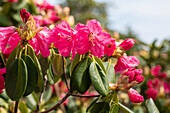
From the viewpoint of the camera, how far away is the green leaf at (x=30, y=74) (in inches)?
28.5

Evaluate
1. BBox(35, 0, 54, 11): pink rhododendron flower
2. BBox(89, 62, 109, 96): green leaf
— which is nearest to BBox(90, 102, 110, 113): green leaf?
BBox(89, 62, 109, 96): green leaf

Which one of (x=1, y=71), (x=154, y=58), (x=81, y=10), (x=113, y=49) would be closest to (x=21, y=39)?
(x=1, y=71)

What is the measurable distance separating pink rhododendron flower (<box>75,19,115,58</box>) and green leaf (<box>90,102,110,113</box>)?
20 centimetres

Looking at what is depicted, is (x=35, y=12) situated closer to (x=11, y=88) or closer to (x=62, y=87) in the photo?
A: (x=62, y=87)

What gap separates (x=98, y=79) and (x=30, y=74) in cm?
24

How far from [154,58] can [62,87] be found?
1192 mm

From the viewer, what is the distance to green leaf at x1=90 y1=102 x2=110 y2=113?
811mm

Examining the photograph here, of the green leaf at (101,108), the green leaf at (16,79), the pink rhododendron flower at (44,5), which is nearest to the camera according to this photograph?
the green leaf at (16,79)

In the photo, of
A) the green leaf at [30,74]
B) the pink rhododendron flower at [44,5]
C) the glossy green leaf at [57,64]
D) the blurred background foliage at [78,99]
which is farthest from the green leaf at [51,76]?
the pink rhododendron flower at [44,5]

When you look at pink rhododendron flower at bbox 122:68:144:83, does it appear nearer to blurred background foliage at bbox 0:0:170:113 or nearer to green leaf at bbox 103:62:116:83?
green leaf at bbox 103:62:116:83

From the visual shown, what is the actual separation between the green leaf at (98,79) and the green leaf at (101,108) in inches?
4.0

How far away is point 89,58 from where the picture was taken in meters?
0.77

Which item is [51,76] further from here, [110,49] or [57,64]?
[110,49]

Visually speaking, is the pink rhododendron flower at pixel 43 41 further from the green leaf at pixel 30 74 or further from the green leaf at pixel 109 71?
the green leaf at pixel 109 71
